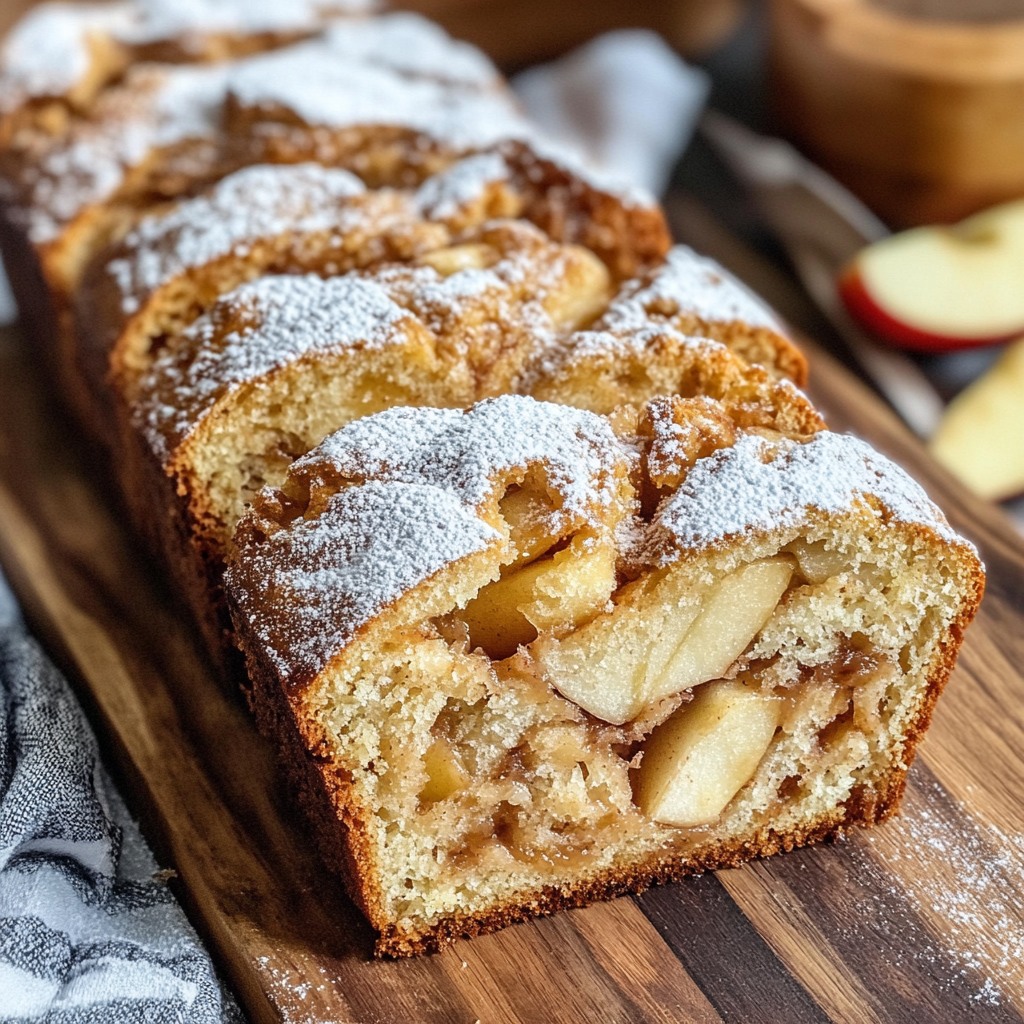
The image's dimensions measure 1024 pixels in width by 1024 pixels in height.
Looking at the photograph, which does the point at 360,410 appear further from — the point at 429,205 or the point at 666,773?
the point at 666,773

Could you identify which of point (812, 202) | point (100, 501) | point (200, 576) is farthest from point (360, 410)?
point (812, 202)

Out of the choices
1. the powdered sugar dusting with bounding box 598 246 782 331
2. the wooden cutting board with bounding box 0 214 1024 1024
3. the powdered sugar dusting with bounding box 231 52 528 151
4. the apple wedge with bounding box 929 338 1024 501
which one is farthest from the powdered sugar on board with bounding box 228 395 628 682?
the apple wedge with bounding box 929 338 1024 501

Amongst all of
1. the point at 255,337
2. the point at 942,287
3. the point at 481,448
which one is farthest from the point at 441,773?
the point at 942,287

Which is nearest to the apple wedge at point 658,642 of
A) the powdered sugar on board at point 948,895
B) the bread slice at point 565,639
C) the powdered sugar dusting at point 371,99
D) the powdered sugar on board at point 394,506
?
the bread slice at point 565,639

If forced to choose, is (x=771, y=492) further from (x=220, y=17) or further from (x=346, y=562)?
(x=220, y=17)

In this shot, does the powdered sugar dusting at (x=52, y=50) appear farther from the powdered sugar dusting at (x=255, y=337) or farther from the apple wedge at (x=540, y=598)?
the apple wedge at (x=540, y=598)

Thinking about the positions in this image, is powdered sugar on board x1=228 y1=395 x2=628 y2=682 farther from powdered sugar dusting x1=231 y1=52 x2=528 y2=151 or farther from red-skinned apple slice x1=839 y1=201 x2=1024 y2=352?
red-skinned apple slice x1=839 y1=201 x2=1024 y2=352

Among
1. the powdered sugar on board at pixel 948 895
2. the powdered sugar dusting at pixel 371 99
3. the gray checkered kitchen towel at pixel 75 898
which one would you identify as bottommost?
the gray checkered kitchen towel at pixel 75 898
